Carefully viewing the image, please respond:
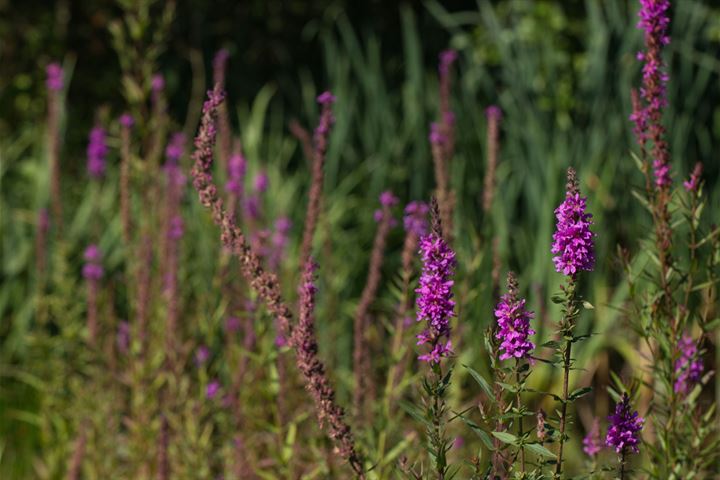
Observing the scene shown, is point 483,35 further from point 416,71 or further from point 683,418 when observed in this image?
point 683,418

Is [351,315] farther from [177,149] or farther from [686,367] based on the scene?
[177,149]

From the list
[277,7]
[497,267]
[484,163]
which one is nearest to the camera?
[497,267]

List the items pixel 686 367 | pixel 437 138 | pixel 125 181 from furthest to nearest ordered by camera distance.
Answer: pixel 125 181 < pixel 437 138 < pixel 686 367

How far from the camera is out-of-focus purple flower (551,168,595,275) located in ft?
4.75

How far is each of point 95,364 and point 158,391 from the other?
300 millimetres

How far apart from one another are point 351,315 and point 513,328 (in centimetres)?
138

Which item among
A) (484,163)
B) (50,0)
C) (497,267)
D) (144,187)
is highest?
Answer: (50,0)

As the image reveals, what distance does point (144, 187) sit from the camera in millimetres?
3072

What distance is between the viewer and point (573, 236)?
1.46 meters

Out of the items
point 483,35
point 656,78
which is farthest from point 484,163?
point 656,78

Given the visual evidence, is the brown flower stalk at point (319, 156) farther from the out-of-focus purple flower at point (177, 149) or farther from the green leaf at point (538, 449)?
the out-of-focus purple flower at point (177, 149)

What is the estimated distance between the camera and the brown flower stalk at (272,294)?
1.67 metres

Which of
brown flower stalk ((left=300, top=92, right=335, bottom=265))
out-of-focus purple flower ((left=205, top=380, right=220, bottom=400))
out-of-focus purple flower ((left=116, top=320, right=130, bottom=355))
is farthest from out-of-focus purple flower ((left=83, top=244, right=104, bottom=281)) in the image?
brown flower stalk ((left=300, top=92, right=335, bottom=265))


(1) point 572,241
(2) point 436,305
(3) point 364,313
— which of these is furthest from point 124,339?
(1) point 572,241
